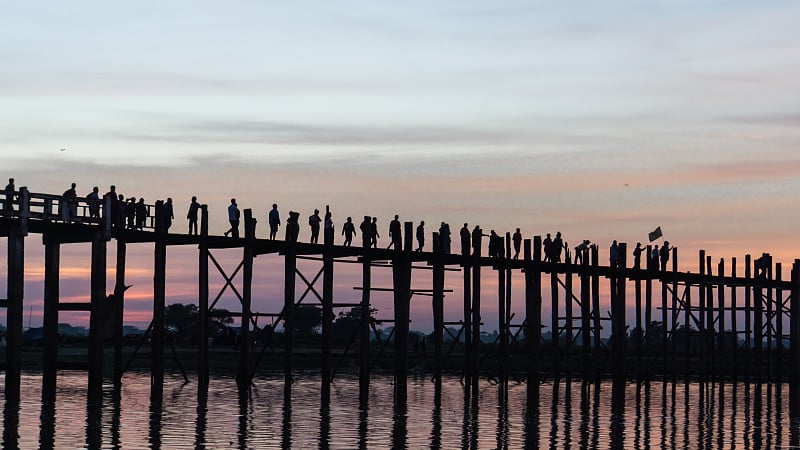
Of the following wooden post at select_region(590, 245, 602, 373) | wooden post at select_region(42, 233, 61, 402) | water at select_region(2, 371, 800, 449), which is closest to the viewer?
water at select_region(2, 371, 800, 449)

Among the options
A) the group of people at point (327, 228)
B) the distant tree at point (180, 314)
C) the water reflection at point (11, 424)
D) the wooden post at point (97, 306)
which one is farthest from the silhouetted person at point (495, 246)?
the distant tree at point (180, 314)

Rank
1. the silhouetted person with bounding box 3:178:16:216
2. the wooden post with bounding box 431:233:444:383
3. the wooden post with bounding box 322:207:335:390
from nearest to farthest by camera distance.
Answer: the silhouetted person with bounding box 3:178:16:216 → the wooden post with bounding box 322:207:335:390 → the wooden post with bounding box 431:233:444:383

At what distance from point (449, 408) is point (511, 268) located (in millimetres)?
11012

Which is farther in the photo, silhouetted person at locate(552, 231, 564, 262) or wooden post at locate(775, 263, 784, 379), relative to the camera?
wooden post at locate(775, 263, 784, 379)

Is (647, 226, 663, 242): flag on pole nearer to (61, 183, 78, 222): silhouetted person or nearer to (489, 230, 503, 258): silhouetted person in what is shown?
(489, 230, 503, 258): silhouetted person

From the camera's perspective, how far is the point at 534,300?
178 feet

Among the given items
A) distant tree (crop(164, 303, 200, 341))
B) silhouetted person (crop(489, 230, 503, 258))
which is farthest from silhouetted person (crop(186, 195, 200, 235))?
distant tree (crop(164, 303, 200, 341))

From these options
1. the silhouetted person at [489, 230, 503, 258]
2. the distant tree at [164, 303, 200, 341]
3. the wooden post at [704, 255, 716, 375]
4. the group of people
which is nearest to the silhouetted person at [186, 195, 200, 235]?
the group of people

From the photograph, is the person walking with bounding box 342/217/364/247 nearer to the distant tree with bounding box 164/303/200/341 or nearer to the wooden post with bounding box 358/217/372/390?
the wooden post with bounding box 358/217/372/390

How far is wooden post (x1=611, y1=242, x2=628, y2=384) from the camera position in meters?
57.1

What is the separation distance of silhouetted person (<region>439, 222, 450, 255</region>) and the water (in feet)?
16.7

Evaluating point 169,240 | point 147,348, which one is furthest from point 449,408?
point 147,348

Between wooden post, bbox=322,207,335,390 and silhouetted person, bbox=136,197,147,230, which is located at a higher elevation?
silhouetted person, bbox=136,197,147,230

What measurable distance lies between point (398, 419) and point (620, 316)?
21.2m
